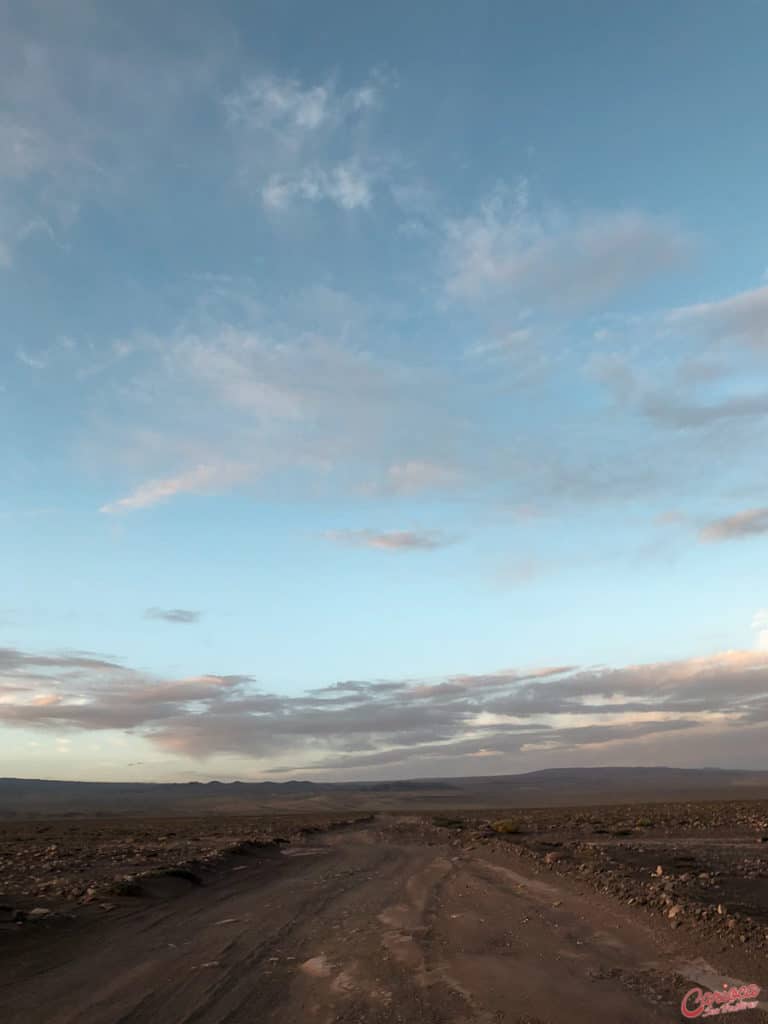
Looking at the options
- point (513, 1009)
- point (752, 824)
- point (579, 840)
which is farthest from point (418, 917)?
point (752, 824)

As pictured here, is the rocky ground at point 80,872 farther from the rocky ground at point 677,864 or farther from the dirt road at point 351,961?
the rocky ground at point 677,864

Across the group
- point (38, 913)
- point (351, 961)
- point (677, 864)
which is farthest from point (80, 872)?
point (677, 864)

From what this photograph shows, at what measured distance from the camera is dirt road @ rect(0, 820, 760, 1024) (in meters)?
8.24

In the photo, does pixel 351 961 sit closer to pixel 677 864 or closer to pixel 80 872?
pixel 677 864

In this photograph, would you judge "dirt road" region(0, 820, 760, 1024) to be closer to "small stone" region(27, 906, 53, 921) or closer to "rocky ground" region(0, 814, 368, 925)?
"small stone" region(27, 906, 53, 921)

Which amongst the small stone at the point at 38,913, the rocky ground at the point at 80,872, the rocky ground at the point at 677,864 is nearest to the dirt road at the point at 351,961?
the small stone at the point at 38,913

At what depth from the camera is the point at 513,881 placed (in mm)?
18656

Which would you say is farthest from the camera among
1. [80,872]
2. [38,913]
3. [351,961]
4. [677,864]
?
[80,872]

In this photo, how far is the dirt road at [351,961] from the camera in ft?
27.0

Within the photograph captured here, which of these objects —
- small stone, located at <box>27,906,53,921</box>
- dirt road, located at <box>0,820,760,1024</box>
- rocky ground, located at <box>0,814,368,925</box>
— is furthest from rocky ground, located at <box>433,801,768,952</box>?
small stone, located at <box>27,906,53,921</box>

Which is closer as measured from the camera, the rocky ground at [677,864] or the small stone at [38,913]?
the rocky ground at [677,864]

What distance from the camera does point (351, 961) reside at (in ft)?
34.1

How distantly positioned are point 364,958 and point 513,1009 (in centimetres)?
326

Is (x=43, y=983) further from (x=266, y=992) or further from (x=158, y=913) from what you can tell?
(x=158, y=913)
